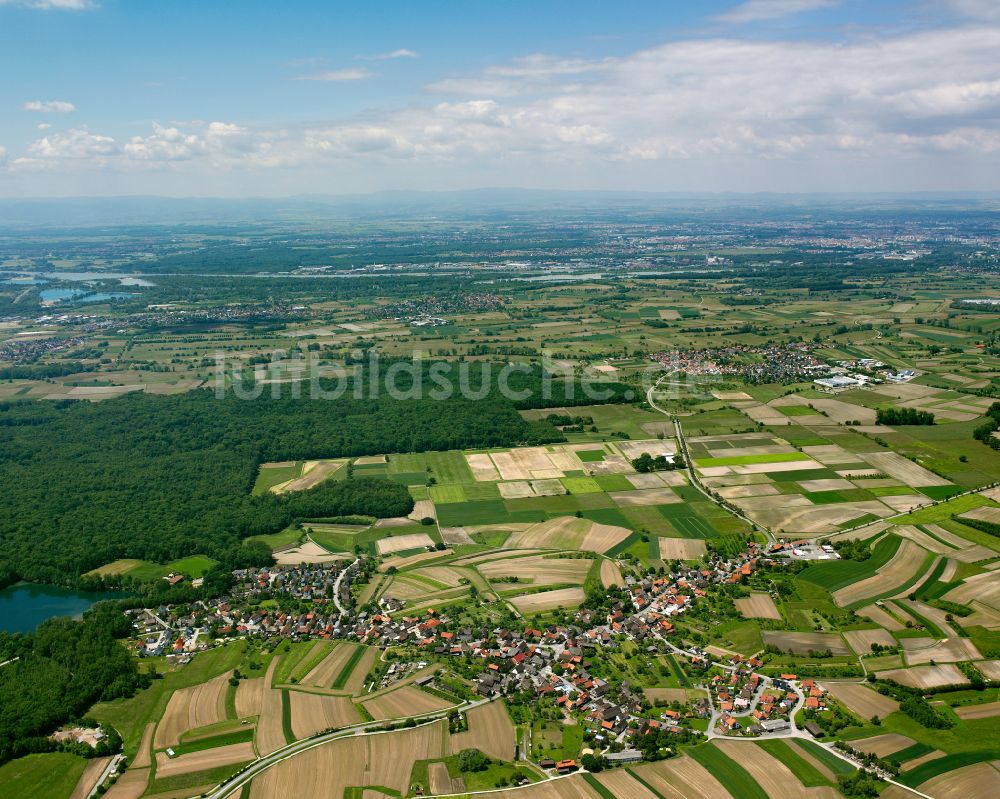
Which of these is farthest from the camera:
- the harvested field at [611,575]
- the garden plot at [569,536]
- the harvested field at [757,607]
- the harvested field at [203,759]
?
the garden plot at [569,536]

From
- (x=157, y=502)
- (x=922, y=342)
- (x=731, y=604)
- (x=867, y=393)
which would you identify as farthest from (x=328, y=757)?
(x=922, y=342)

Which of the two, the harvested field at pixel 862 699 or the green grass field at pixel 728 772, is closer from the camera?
the green grass field at pixel 728 772

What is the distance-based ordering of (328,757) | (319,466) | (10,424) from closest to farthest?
1. (328,757)
2. (319,466)
3. (10,424)

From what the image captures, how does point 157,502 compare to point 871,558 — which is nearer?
point 871,558

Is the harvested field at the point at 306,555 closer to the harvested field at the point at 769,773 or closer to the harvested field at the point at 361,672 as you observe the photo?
the harvested field at the point at 361,672

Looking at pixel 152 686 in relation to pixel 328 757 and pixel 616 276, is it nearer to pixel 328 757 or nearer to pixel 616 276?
pixel 328 757

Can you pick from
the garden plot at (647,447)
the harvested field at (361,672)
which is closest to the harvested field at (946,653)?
the harvested field at (361,672)
